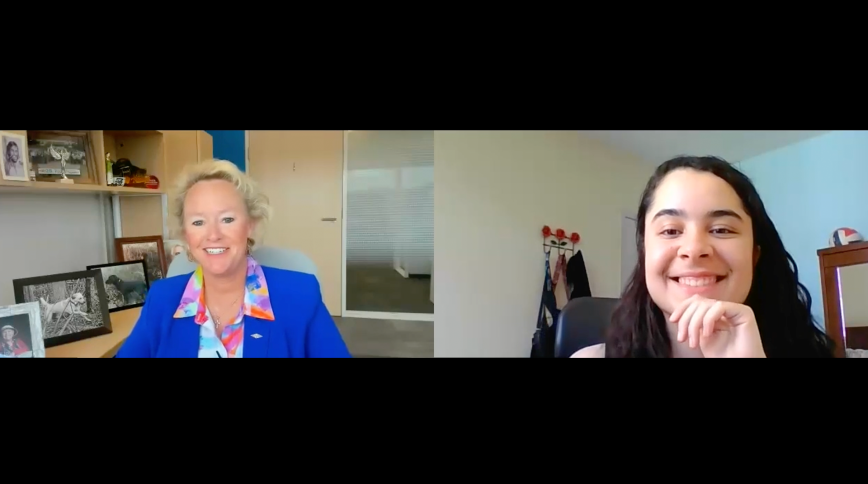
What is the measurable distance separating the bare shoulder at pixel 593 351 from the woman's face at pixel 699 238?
231mm

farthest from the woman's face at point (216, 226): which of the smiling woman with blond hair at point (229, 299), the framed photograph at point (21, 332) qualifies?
the framed photograph at point (21, 332)

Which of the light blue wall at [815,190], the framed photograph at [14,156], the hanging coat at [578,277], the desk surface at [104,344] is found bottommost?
the desk surface at [104,344]

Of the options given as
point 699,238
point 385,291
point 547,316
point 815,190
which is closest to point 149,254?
point 385,291

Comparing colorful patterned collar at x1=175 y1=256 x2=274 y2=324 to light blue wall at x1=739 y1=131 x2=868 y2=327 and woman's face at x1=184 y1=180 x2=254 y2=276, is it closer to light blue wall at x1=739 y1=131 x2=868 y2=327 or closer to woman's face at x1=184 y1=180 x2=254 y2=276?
woman's face at x1=184 y1=180 x2=254 y2=276

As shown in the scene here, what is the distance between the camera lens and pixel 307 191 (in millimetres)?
1151

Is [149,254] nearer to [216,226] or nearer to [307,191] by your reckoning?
[216,226]

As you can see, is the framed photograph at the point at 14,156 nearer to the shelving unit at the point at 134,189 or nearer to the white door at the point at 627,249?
the shelving unit at the point at 134,189

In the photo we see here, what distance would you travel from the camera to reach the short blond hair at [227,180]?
1.08 m

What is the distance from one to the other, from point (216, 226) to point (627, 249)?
41.9 inches

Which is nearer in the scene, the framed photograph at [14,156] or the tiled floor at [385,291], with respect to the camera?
the framed photograph at [14,156]

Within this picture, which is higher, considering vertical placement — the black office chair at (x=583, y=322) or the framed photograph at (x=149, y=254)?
the framed photograph at (x=149, y=254)
